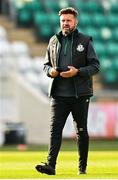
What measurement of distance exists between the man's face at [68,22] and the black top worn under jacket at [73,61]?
94mm

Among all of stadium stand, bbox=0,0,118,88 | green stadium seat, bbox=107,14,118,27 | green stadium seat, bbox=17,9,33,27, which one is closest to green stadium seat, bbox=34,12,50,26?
stadium stand, bbox=0,0,118,88

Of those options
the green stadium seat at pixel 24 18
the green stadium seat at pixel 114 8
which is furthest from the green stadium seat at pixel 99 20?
the green stadium seat at pixel 24 18

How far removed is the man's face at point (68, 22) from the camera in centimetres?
1092

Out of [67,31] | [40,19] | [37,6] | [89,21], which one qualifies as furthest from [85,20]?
[67,31]

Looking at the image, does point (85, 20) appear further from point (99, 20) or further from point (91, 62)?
point (91, 62)

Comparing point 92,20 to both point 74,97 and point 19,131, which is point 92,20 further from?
point 74,97

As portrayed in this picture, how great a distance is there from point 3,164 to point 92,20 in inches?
847

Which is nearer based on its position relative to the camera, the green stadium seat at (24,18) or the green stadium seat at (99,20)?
the green stadium seat at (24,18)

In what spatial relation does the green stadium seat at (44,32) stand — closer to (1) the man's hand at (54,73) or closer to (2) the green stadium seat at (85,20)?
(2) the green stadium seat at (85,20)

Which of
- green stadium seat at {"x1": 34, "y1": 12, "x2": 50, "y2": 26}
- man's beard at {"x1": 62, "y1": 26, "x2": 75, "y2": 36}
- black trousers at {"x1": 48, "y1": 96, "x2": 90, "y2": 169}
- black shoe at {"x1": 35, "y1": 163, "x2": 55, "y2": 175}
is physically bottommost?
black shoe at {"x1": 35, "y1": 163, "x2": 55, "y2": 175}

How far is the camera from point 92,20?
35438 mm

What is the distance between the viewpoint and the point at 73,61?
11062 millimetres

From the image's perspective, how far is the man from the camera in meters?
11.0

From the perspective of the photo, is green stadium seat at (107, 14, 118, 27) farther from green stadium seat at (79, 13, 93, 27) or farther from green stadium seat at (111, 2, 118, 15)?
green stadium seat at (79, 13, 93, 27)
